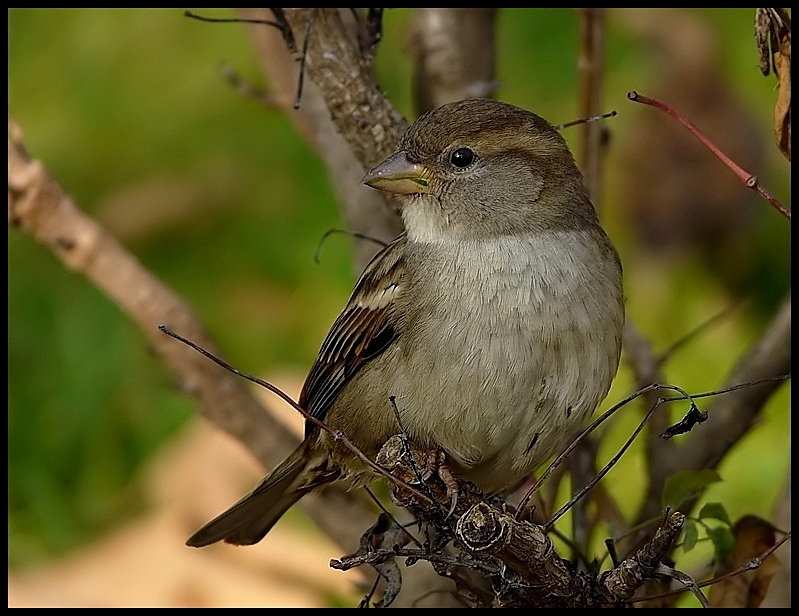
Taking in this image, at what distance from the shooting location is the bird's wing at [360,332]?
96.3 inches

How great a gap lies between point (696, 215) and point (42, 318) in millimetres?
2690

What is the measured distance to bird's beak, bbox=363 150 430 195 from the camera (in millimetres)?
2400

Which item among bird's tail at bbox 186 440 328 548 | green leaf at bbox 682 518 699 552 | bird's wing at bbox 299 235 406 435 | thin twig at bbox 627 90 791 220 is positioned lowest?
bird's tail at bbox 186 440 328 548

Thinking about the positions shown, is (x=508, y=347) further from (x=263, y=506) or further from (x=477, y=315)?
(x=263, y=506)

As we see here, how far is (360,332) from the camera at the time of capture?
250 cm

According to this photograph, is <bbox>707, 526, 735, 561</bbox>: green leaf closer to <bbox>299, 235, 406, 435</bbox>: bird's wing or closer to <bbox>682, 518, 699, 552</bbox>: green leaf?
<bbox>682, 518, 699, 552</bbox>: green leaf

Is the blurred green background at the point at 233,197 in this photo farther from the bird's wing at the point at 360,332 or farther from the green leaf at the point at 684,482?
the green leaf at the point at 684,482

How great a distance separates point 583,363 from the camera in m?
2.28

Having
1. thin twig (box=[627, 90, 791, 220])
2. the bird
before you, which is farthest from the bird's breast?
thin twig (box=[627, 90, 791, 220])

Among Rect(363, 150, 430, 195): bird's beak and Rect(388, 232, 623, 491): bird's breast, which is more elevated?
Rect(363, 150, 430, 195): bird's beak

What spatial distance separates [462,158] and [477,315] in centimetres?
39

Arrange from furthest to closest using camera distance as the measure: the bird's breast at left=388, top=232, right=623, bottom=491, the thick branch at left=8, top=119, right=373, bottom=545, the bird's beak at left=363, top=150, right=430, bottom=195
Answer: the thick branch at left=8, top=119, right=373, bottom=545 → the bird's beak at left=363, top=150, right=430, bottom=195 → the bird's breast at left=388, top=232, right=623, bottom=491

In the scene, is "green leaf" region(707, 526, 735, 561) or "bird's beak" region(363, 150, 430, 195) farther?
"bird's beak" region(363, 150, 430, 195)

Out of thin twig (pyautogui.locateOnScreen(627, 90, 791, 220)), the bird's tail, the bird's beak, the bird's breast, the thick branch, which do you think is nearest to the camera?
thin twig (pyautogui.locateOnScreen(627, 90, 791, 220))
